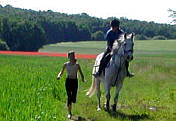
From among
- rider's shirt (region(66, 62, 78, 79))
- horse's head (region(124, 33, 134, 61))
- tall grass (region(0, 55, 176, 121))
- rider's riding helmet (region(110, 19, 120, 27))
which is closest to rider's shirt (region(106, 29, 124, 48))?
rider's riding helmet (region(110, 19, 120, 27))

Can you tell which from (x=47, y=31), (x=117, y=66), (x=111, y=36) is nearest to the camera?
(x=117, y=66)

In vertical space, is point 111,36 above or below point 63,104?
above

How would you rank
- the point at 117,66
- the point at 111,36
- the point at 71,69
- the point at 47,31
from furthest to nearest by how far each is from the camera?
the point at 47,31, the point at 111,36, the point at 117,66, the point at 71,69

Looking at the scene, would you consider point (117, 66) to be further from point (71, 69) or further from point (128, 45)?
point (71, 69)

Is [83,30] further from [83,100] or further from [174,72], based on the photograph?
[83,100]

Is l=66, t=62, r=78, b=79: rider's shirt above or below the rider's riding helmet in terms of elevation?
below

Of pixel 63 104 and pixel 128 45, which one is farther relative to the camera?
pixel 63 104

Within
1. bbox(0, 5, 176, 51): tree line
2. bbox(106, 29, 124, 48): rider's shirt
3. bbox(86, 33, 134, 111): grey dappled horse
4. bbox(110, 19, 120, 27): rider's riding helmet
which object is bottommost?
bbox(0, 5, 176, 51): tree line

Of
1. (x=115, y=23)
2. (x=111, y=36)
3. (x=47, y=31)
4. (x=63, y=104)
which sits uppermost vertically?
(x=115, y=23)

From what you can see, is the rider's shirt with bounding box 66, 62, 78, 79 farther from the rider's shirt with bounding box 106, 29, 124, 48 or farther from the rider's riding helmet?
the rider's riding helmet

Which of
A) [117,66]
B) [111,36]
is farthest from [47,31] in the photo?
[117,66]

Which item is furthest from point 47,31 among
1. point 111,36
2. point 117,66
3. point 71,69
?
point 71,69

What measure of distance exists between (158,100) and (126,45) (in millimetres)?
4792

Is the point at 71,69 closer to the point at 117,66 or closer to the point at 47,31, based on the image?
the point at 117,66
